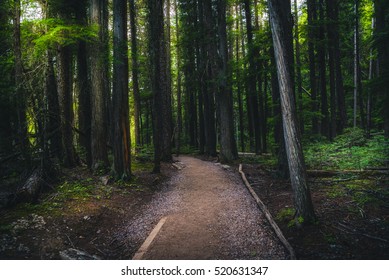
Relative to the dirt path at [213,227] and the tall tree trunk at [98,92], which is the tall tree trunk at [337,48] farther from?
the tall tree trunk at [98,92]

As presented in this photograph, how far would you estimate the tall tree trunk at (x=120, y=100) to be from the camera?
→ 9.31 metres

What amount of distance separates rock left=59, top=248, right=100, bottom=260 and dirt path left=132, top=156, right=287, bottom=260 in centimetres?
107

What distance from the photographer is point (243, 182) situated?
10.2 meters

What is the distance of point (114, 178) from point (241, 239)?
5940 millimetres

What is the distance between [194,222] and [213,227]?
1.98ft

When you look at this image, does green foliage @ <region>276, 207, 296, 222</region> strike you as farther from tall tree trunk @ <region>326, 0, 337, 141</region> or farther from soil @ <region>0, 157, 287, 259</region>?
tall tree trunk @ <region>326, 0, 337, 141</region>

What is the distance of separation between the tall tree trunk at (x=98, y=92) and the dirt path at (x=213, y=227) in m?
3.59

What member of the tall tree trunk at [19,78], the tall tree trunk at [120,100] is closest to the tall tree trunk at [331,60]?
the tall tree trunk at [120,100]

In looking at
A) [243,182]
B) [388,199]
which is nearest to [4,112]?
[243,182]

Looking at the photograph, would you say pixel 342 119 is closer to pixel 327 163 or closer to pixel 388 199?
pixel 327 163

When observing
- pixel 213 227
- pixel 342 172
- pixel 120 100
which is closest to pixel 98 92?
pixel 120 100

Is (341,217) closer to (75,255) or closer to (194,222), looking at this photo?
(194,222)

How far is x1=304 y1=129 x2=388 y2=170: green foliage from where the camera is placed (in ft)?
33.4

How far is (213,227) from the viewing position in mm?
6121
